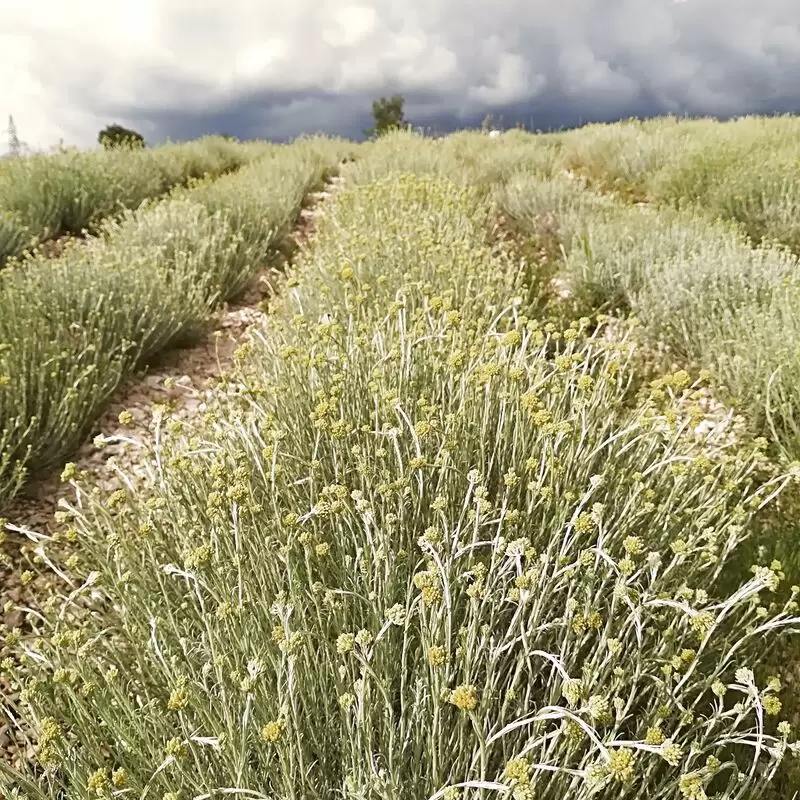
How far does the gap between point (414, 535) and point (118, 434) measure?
6.94 feet

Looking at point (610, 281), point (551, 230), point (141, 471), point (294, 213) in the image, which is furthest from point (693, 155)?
point (141, 471)

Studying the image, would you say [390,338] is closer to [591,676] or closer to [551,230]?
[591,676]

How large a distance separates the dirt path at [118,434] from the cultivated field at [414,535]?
0.08 feet

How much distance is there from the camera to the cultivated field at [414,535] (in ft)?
4.00

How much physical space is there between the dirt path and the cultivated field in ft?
0.08

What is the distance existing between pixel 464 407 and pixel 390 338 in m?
0.65

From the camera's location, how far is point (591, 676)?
1.25 m

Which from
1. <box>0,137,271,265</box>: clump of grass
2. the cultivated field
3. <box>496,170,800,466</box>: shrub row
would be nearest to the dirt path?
the cultivated field

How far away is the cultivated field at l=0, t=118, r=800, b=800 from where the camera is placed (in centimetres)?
122

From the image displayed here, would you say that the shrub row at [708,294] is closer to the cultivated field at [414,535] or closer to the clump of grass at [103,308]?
the cultivated field at [414,535]

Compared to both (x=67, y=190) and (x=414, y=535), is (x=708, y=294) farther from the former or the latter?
(x=67, y=190)

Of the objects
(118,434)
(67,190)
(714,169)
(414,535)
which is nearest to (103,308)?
(118,434)

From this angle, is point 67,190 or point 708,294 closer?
point 708,294

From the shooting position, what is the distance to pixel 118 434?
128 inches
